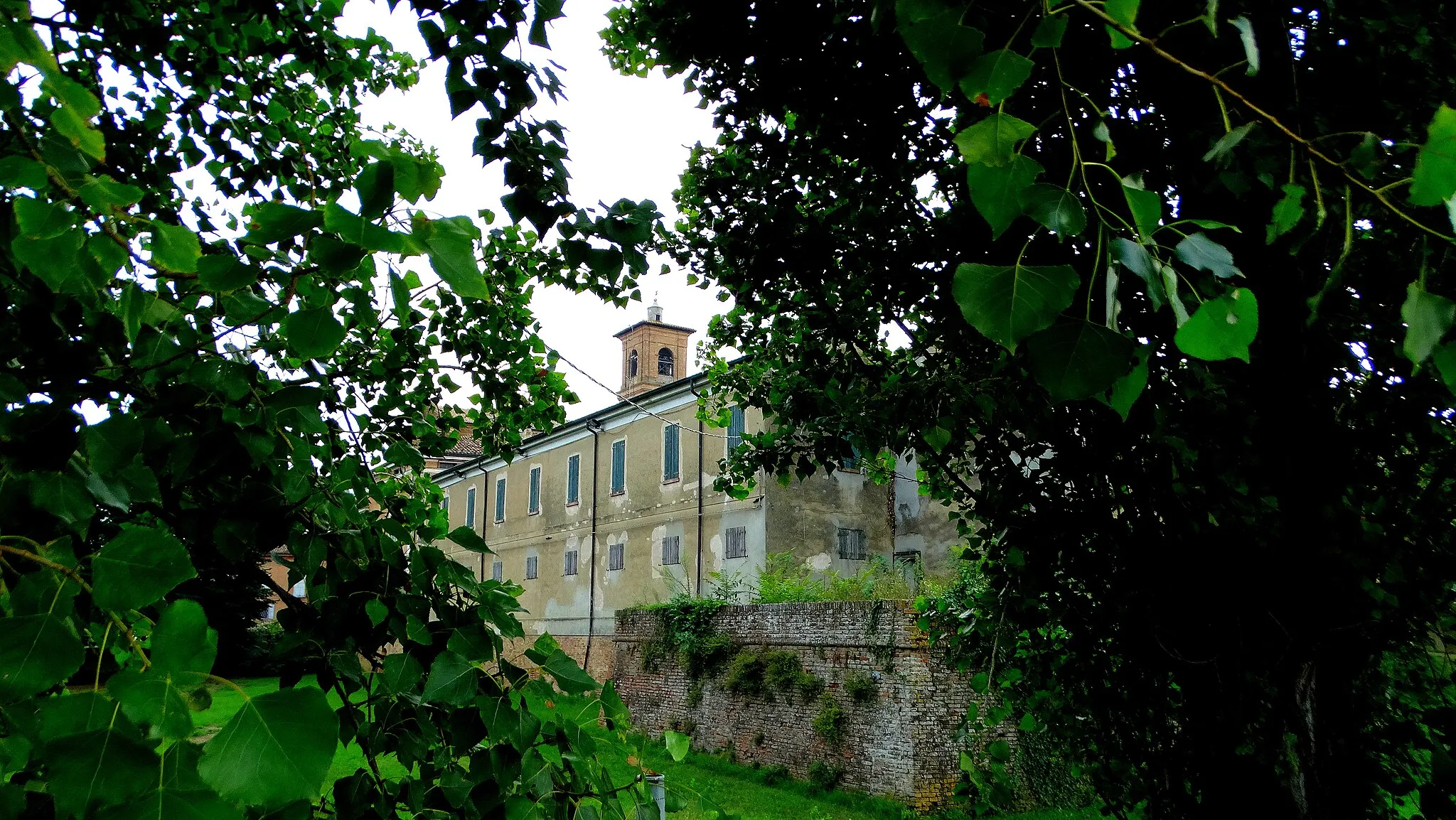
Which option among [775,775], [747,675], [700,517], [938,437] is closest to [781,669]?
[747,675]

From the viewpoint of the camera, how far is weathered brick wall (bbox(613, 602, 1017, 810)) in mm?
10336

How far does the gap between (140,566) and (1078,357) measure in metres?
0.89

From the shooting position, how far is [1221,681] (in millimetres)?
3311

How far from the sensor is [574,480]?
933 inches

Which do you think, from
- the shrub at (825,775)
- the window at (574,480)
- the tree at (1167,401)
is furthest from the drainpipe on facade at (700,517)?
the tree at (1167,401)

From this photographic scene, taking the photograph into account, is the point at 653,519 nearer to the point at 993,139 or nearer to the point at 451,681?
the point at 451,681

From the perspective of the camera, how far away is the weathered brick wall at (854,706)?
10.3 m

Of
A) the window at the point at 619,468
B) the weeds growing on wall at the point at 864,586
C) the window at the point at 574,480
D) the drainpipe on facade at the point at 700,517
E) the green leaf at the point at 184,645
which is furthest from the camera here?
the window at the point at 574,480

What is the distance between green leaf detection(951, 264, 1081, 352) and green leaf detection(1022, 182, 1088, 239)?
5cm

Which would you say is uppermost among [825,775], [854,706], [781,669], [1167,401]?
[1167,401]

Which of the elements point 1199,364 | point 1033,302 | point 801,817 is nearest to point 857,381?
point 1199,364

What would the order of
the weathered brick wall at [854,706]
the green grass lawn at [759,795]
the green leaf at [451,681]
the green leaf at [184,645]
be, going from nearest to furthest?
1. the green leaf at [184,645]
2. the green leaf at [451,681]
3. the green grass lawn at [759,795]
4. the weathered brick wall at [854,706]

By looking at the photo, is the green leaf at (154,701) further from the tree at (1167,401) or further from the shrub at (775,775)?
the shrub at (775,775)

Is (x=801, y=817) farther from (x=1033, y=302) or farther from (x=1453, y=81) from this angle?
(x=1033, y=302)
